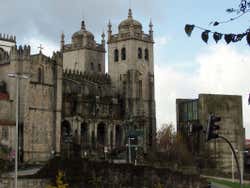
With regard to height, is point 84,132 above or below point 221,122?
below

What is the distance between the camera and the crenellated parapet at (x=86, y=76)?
134938 millimetres

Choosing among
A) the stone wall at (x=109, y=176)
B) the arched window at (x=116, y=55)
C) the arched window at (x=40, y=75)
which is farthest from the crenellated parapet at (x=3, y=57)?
the stone wall at (x=109, y=176)

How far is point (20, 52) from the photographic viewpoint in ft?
340

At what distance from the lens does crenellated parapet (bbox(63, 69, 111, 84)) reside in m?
135

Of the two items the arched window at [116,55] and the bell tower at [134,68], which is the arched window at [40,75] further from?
the arched window at [116,55]

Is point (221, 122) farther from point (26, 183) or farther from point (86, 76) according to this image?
point (26, 183)

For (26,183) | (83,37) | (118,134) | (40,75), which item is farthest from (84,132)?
(26,183)

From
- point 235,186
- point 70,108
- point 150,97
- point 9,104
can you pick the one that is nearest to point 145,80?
point 150,97

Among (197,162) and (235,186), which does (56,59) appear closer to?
(197,162)

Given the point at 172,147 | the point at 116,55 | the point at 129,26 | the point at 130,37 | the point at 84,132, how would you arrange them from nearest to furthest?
the point at 172,147 < the point at 84,132 < the point at 130,37 < the point at 129,26 < the point at 116,55

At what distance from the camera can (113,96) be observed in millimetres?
136125

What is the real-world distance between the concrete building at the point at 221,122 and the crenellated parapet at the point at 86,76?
60.1 ft

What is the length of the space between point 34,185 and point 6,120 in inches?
1518

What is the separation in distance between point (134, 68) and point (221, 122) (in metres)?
23.3
